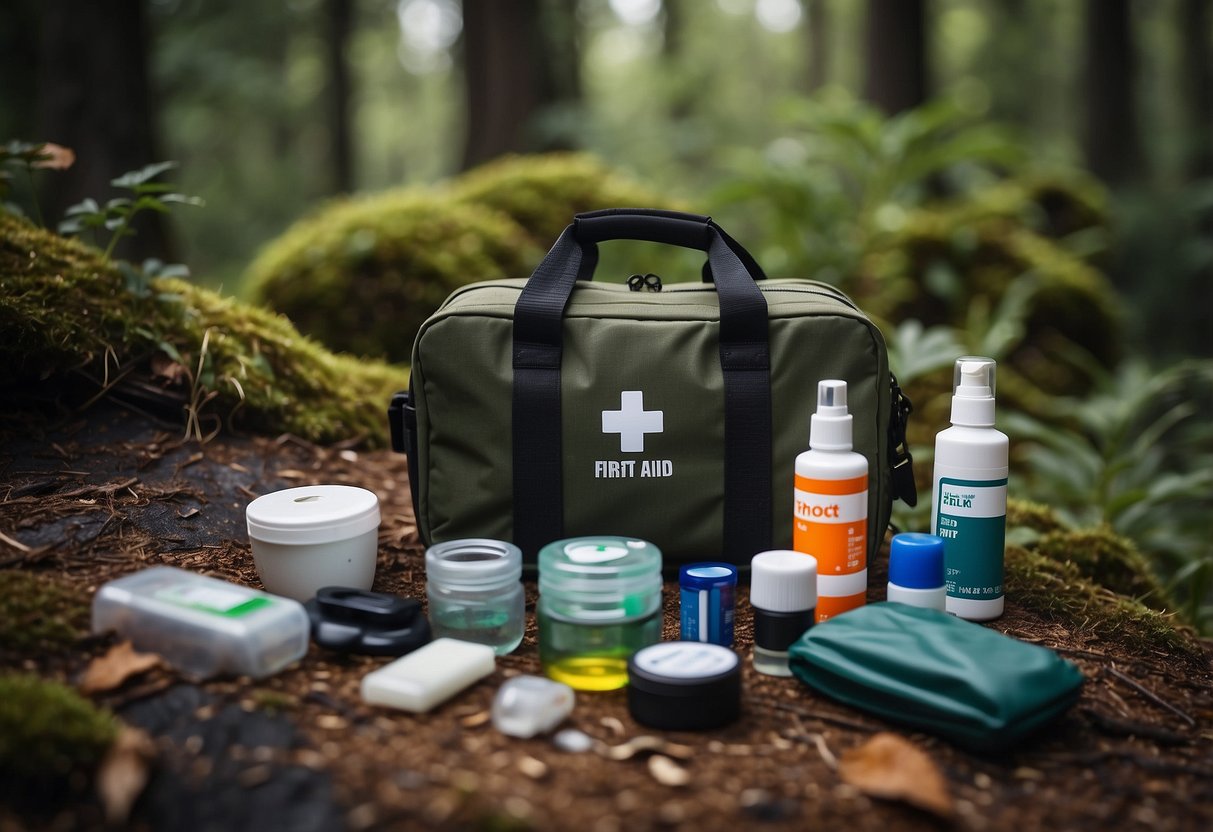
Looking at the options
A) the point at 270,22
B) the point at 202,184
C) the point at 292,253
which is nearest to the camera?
the point at 292,253

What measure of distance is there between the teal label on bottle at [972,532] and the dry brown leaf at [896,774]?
721mm

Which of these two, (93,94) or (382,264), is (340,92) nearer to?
(93,94)

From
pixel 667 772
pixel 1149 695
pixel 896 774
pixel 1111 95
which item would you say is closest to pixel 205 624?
pixel 667 772

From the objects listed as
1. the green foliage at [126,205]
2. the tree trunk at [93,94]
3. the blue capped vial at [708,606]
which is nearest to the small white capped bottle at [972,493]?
the blue capped vial at [708,606]

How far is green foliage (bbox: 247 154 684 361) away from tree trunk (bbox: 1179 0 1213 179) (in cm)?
1465

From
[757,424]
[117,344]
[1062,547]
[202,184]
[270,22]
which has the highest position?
[270,22]

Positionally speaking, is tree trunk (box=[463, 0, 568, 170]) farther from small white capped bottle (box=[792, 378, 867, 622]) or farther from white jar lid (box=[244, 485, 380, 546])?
small white capped bottle (box=[792, 378, 867, 622])

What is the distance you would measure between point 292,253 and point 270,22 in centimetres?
971

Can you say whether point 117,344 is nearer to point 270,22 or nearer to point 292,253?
point 292,253

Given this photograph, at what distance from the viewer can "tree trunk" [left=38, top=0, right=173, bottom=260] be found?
17.7 ft

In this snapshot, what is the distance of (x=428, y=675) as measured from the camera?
6.04 feet

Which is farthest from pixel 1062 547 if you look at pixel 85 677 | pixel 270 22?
pixel 270 22

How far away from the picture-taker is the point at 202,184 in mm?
13844

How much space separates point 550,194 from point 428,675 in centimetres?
394
